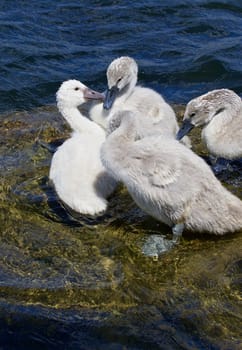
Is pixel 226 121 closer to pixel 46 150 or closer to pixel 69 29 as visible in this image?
pixel 46 150

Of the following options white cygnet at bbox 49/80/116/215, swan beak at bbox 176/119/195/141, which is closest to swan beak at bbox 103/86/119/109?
white cygnet at bbox 49/80/116/215

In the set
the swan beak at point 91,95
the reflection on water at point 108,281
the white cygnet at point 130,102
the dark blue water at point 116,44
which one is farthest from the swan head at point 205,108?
the dark blue water at point 116,44

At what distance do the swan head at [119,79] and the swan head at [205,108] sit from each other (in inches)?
31.9

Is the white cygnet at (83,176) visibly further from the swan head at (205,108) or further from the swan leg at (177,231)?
the swan head at (205,108)

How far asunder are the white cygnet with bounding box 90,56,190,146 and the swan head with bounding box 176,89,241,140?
0.19 meters

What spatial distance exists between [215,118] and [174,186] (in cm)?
173

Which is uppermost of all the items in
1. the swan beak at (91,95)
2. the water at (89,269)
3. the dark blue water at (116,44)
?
the swan beak at (91,95)

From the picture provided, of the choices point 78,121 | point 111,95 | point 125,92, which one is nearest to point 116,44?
point 125,92

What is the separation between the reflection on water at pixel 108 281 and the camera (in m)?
4.52

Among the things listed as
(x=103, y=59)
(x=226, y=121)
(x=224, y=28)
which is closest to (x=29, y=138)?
(x=226, y=121)

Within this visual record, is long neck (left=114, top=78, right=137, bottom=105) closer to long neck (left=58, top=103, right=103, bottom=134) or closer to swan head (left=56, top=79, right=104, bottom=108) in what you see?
swan head (left=56, top=79, right=104, bottom=108)

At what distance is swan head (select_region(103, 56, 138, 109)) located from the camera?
708 cm

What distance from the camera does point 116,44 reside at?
34.8 ft

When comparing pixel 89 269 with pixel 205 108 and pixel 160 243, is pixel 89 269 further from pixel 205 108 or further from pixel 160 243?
pixel 205 108
